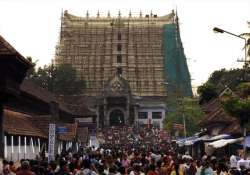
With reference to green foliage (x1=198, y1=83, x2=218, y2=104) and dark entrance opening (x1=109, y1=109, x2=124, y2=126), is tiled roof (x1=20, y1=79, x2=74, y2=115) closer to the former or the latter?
green foliage (x1=198, y1=83, x2=218, y2=104)

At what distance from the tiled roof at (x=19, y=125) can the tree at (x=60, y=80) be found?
6308cm

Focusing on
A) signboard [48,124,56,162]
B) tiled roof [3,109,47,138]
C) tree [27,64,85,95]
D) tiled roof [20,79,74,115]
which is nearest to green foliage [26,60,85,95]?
tree [27,64,85,95]

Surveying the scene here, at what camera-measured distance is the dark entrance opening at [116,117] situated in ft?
445

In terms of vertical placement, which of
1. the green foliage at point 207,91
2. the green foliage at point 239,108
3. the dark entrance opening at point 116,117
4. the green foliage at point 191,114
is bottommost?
the green foliage at point 239,108

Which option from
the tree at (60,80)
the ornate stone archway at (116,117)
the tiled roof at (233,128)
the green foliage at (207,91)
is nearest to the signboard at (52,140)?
the tiled roof at (233,128)

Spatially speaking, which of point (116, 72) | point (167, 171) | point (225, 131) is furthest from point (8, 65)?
point (116, 72)

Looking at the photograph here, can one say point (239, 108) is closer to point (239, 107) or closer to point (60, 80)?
point (239, 107)

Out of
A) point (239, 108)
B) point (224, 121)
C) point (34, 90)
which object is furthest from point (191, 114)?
point (239, 108)

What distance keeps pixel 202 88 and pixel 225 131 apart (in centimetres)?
1673

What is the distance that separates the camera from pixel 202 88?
58594 mm

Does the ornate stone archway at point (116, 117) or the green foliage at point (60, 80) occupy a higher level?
the green foliage at point (60, 80)

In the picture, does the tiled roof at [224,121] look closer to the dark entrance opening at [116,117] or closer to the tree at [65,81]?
the tree at [65,81]

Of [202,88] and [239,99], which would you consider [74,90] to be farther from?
[239,99]

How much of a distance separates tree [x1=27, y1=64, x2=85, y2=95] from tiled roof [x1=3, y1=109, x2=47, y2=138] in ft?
207
